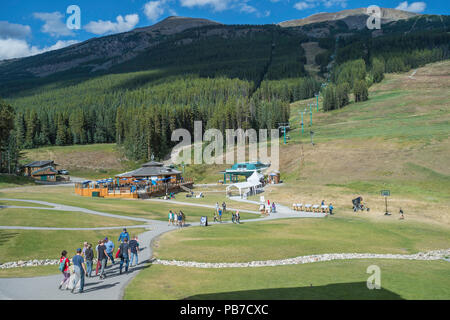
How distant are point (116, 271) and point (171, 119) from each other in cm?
13901

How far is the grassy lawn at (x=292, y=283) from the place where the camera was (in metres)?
17.6

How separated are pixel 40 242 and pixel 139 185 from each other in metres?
45.9

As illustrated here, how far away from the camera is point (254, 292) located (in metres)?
Answer: 18.1

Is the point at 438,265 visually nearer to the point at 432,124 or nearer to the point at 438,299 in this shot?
the point at 438,299

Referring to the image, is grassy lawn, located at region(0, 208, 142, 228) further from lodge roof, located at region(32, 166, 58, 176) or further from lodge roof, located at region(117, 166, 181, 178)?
lodge roof, located at region(32, 166, 58, 176)

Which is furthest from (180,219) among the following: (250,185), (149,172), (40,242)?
(149,172)

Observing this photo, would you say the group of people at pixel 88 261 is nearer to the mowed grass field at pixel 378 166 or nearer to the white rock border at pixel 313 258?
the white rock border at pixel 313 258

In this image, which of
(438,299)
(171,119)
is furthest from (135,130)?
(438,299)

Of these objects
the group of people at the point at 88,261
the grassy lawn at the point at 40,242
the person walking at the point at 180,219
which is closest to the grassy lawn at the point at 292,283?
the group of people at the point at 88,261

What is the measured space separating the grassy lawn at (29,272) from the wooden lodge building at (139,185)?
42.3 meters

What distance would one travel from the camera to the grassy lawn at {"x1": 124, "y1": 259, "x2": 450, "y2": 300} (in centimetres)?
1762

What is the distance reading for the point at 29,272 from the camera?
21328 millimetres

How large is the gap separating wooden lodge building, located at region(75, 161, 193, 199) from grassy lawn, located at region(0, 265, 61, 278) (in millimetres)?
42349

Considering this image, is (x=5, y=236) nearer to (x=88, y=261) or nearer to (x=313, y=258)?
(x=88, y=261)
